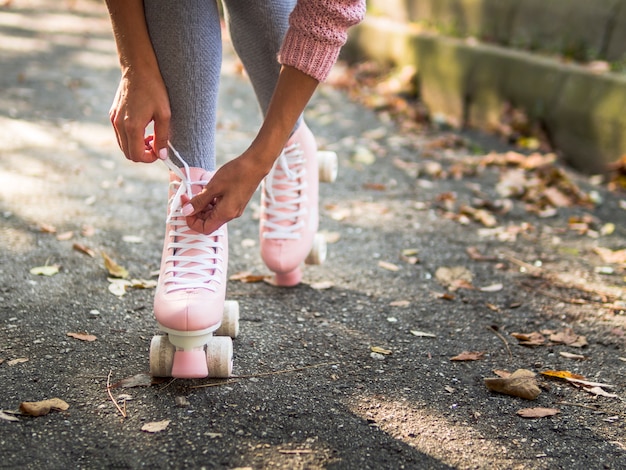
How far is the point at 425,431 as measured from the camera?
115 centimetres

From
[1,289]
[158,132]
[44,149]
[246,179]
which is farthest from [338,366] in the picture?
[44,149]

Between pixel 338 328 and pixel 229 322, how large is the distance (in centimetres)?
25

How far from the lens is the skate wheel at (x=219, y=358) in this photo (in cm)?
124

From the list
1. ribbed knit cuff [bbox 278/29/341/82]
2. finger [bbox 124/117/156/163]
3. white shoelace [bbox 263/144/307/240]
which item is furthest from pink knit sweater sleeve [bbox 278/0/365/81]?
white shoelace [bbox 263/144/307/240]

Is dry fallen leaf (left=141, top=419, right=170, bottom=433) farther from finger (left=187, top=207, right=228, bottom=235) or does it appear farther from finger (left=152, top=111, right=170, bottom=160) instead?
finger (left=152, top=111, right=170, bottom=160)

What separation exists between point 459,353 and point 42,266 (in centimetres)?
101

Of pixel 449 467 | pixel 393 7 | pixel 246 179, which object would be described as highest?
pixel 393 7

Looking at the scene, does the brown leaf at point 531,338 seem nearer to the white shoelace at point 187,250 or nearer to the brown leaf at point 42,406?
the white shoelace at point 187,250

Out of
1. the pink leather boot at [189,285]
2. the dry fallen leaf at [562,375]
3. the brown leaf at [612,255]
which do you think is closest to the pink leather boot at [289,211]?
the pink leather boot at [189,285]

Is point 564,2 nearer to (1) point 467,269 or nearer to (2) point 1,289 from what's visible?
(1) point 467,269

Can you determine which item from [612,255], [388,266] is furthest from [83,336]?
[612,255]

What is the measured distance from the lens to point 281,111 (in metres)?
1.18

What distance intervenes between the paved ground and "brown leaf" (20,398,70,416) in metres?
0.01

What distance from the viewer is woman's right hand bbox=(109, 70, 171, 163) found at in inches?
45.9
